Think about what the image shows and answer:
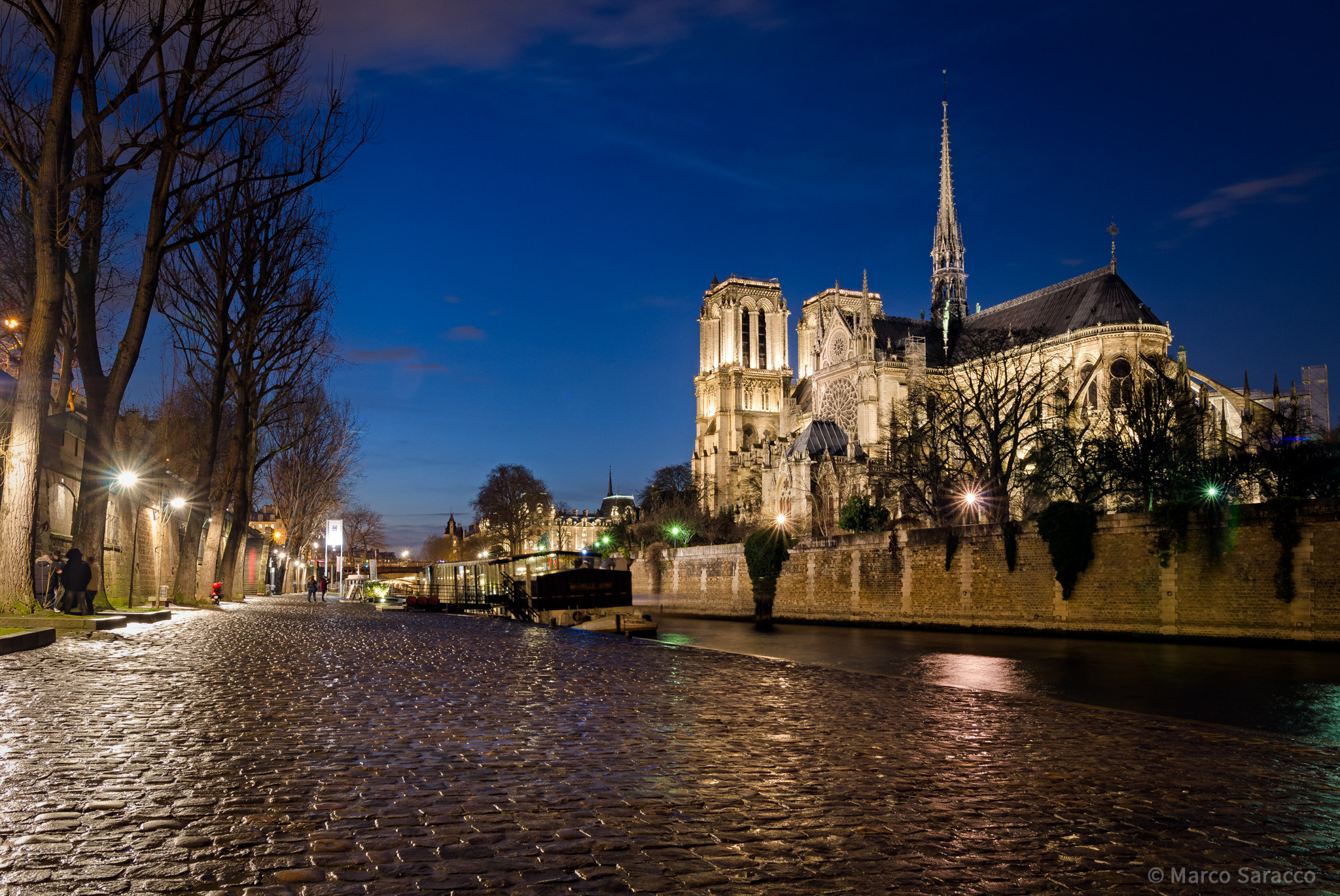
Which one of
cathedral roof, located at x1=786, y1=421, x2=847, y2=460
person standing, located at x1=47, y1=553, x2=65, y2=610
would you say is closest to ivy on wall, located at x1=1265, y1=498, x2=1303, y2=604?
person standing, located at x1=47, y1=553, x2=65, y2=610

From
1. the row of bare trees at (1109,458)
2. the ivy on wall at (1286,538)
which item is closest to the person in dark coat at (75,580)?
the row of bare trees at (1109,458)

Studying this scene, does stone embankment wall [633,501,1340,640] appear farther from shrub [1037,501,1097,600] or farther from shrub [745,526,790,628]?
shrub [745,526,790,628]

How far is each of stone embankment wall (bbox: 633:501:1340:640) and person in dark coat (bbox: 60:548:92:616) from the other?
23.3 metres

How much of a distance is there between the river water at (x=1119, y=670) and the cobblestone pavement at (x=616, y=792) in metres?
4.55

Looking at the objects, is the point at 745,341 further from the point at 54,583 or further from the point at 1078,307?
the point at 54,583

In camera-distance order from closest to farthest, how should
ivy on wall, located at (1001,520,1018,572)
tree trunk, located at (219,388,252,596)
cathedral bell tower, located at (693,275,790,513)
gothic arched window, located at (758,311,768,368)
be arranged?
tree trunk, located at (219,388,252,596)
ivy on wall, located at (1001,520,1018,572)
cathedral bell tower, located at (693,275,790,513)
gothic arched window, located at (758,311,768,368)

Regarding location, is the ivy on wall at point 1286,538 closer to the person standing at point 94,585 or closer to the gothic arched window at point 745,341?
the person standing at point 94,585

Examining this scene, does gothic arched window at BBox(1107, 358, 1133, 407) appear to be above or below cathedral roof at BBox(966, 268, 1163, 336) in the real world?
below

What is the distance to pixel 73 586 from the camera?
54.5 feet

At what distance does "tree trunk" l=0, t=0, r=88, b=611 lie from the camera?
14.3 metres

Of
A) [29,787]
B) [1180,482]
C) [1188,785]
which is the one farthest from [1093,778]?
[1180,482]

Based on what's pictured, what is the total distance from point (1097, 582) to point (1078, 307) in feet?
130

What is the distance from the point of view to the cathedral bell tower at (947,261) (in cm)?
8031

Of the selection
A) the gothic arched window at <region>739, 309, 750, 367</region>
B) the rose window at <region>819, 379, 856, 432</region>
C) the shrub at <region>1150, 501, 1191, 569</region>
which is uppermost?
the gothic arched window at <region>739, 309, 750, 367</region>
